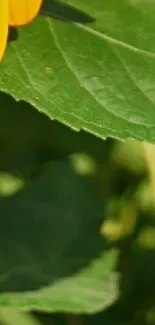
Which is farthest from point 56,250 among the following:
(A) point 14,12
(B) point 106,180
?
(A) point 14,12

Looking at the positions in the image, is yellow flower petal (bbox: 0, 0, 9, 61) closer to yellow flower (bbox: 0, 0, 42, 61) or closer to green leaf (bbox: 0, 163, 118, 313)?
yellow flower (bbox: 0, 0, 42, 61)

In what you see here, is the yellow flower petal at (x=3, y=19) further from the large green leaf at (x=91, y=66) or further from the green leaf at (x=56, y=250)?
the green leaf at (x=56, y=250)

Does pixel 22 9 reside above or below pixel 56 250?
above

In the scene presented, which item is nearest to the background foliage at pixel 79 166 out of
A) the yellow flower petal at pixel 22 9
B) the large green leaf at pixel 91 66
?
the large green leaf at pixel 91 66

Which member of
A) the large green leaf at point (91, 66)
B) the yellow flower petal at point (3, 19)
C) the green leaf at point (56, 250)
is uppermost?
the yellow flower petal at point (3, 19)

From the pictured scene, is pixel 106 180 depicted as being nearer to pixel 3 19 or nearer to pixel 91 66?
pixel 91 66

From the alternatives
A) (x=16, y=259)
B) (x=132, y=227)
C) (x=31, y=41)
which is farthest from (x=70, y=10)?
(x=132, y=227)

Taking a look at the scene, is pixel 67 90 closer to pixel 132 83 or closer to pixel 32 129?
pixel 132 83
